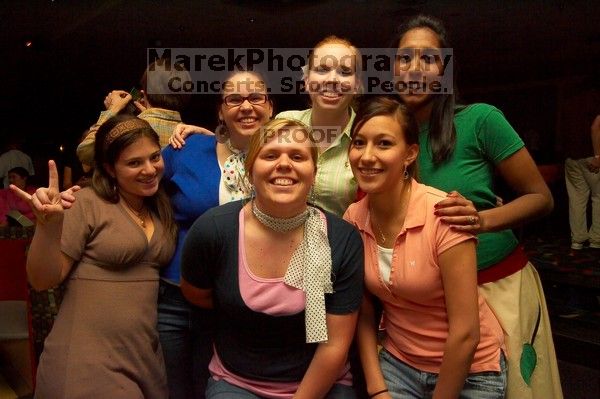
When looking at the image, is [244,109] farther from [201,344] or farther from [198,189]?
[201,344]

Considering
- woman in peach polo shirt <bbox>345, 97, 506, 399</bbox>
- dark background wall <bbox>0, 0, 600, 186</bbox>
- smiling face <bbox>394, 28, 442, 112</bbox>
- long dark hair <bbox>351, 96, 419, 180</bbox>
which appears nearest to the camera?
woman in peach polo shirt <bbox>345, 97, 506, 399</bbox>

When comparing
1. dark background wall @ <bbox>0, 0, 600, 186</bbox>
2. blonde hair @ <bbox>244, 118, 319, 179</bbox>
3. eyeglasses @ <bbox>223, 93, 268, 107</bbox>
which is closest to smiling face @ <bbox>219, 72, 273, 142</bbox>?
eyeglasses @ <bbox>223, 93, 268, 107</bbox>

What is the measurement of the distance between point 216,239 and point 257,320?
239mm

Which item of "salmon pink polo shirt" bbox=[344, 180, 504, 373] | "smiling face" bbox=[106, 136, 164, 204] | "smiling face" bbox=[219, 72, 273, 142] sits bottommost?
"salmon pink polo shirt" bbox=[344, 180, 504, 373]

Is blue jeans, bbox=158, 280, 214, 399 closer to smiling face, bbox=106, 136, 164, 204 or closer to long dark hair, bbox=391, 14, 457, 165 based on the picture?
smiling face, bbox=106, 136, 164, 204

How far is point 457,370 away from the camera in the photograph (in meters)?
1.46

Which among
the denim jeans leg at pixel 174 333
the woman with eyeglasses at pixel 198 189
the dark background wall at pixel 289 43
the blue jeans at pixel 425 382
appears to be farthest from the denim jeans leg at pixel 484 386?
the dark background wall at pixel 289 43

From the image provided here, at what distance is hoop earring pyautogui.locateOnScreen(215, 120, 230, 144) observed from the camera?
197cm

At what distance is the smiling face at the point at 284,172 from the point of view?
4.99 ft

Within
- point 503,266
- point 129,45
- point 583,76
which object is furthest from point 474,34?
point 503,266

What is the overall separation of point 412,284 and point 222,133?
0.87 metres

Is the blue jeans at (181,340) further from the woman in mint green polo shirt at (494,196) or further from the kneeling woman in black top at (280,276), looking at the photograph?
the woman in mint green polo shirt at (494,196)

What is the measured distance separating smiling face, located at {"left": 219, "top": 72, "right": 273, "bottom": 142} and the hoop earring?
51 millimetres

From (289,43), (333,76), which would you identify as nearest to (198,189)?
(333,76)
